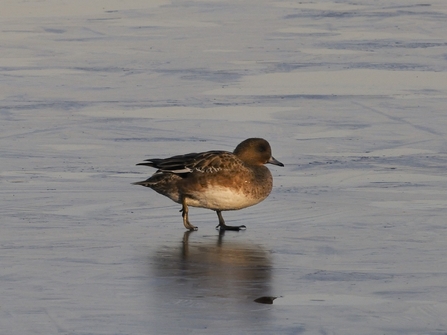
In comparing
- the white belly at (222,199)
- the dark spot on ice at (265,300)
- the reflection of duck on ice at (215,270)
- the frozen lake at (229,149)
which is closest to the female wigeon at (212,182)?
the white belly at (222,199)

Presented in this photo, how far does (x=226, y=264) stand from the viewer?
7383 millimetres

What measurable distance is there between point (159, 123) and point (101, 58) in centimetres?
353

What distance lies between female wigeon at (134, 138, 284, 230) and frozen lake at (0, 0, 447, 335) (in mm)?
199

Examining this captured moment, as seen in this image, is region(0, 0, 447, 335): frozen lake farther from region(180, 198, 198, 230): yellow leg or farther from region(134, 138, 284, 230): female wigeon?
region(134, 138, 284, 230): female wigeon

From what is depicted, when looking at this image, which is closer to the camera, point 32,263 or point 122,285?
point 122,285

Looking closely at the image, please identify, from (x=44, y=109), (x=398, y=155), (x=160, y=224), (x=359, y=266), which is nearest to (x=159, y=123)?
(x=44, y=109)

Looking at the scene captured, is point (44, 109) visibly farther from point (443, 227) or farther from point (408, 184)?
point (443, 227)

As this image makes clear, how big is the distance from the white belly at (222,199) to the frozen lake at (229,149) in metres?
0.19

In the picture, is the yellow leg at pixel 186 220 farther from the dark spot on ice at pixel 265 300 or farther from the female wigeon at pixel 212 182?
the dark spot on ice at pixel 265 300

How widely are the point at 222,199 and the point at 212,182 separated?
0.50 feet

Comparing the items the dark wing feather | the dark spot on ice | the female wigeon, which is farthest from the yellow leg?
the dark spot on ice

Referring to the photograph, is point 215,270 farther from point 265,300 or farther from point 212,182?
point 212,182

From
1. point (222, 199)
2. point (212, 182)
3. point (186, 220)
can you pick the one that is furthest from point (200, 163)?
point (186, 220)

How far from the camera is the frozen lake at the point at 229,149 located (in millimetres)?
6387
